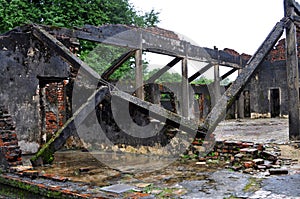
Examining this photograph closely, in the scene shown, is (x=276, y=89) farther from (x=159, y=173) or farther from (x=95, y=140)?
(x=159, y=173)

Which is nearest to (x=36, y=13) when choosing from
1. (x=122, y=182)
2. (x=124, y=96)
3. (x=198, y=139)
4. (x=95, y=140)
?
(x=95, y=140)

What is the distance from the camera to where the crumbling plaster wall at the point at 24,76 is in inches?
308

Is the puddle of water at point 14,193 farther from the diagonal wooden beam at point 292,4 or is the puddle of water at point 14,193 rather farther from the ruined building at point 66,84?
the diagonal wooden beam at point 292,4

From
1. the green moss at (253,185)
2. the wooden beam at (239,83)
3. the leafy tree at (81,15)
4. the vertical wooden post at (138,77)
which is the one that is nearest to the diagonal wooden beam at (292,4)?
the wooden beam at (239,83)

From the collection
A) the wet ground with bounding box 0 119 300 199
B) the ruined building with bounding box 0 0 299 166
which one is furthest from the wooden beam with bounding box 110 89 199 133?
the wet ground with bounding box 0 119 300 199

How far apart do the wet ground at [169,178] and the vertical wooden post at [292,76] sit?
598mm

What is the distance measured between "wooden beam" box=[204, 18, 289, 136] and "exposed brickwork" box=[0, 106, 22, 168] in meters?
3.44

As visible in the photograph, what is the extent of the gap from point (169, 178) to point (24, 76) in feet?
15.8

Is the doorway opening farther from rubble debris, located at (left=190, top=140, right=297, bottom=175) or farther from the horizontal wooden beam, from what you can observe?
rubble debris, located at (left=190, top=140, right=297, bottom=175)

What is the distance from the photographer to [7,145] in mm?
5832

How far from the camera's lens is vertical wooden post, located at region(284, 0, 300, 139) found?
7.89 meters

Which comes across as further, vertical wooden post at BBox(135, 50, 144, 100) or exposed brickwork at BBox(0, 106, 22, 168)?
vertical wooden post at BBox(135, 50, 144, 100)

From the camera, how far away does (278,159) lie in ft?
20.0

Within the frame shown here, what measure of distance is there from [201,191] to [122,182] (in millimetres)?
1234
